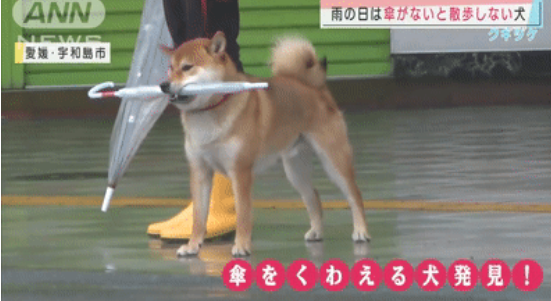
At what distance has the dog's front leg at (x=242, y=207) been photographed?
9.77m

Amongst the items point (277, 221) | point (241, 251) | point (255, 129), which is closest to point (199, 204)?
point (241, 251)

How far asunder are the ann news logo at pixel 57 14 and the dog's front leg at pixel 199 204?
15.6 metres

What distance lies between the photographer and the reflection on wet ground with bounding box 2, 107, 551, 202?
13633mm

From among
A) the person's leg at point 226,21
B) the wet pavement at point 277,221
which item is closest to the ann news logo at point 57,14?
the wet pavement at point 277,221

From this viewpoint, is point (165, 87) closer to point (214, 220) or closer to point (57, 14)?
point (214, 220)

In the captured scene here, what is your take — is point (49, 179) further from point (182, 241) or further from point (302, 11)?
point (302, 11)

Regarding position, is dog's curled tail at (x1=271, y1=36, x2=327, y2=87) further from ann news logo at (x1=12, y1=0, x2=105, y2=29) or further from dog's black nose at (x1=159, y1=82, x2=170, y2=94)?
ann news logo at (x1=12, y1=0, x2=105, y2=29)

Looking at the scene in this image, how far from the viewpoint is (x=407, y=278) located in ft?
30.1

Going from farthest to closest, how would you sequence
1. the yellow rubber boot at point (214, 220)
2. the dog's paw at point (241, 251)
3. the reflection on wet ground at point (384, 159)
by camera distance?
the reflection on wet ground at point (384, 159) → the yellow rubber boot at point (214, 220) → the dog's paw at point (241, 251)

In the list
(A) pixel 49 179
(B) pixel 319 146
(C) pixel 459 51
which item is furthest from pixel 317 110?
(C) pixel 459 51

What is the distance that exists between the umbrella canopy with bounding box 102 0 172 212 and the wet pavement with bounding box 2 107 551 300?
454 millimetres

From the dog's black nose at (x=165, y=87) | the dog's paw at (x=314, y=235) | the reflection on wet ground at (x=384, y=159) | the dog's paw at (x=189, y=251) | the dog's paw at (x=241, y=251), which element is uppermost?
the dog's black nose at (x=165, y=87)

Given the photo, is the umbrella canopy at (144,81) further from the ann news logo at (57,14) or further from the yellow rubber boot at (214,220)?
the ann news logo at (57,14)

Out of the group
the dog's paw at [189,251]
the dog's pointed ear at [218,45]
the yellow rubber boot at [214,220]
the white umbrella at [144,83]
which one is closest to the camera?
the dog's pointed ear at [218,45]
